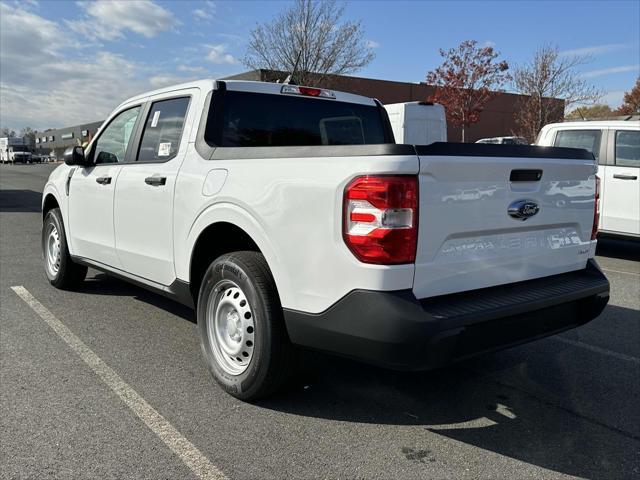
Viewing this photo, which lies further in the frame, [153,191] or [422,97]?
[422,97]

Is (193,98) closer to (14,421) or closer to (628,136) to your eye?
(14,421)

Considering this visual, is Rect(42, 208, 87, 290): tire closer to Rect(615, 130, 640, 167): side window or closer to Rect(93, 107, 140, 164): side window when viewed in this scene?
Rect(93, 107, 140, 164): side window

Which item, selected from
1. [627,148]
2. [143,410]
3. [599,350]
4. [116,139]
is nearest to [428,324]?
[143,410]

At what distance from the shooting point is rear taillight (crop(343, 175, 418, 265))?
245cm

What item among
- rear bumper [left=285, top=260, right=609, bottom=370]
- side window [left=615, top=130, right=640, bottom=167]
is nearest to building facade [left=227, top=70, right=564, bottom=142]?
side window [left=615, top=130, right=640, bottom=167]

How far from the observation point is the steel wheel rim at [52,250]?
566 cm

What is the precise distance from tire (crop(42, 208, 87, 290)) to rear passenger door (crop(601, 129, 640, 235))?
7211 mm

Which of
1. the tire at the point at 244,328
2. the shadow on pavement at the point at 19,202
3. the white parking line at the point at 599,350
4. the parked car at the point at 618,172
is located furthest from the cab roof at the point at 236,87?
the shadow on pavement at the point at 19,202

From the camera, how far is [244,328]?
3193 millimetres

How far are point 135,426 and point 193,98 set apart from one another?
218 centimetres

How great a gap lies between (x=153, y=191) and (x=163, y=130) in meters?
0.51

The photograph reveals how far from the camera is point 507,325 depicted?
2.80 meters

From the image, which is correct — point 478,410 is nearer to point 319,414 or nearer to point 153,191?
point 319,414

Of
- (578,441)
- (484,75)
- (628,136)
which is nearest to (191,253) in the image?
(578,441)
